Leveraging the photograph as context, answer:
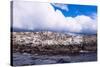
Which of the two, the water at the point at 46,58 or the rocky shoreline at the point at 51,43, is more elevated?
the rocky shoreline at the point at 51,43

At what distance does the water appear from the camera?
2529 mm

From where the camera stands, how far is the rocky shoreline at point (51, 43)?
2559mm

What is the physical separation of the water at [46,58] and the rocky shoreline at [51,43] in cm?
5

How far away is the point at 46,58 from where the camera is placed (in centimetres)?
266

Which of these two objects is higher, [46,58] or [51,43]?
[51,43]

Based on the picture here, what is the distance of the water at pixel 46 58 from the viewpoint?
2.53m

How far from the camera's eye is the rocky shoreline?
256 centimetres

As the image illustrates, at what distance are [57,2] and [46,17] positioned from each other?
9.6 inches

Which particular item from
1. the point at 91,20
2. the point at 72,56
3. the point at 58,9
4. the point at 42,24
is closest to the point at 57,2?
the point at 58,9

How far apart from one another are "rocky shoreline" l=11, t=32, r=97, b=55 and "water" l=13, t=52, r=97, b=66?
0.05 metres

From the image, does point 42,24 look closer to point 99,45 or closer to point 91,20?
point 91,20

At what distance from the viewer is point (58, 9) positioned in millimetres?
2713

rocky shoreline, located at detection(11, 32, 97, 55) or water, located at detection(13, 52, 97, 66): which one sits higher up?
rocky shoreline, located at detection(11, 32, 97, 55)

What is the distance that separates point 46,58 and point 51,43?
7.7 inches
